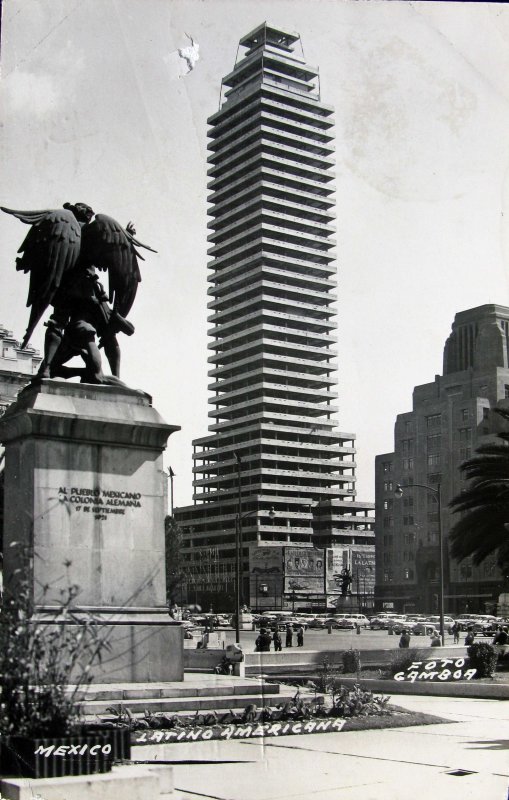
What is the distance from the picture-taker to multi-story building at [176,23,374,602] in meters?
173

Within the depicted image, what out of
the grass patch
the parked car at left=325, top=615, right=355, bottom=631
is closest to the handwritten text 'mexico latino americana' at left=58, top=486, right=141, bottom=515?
the grass patch

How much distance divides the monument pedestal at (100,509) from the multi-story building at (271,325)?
500ft

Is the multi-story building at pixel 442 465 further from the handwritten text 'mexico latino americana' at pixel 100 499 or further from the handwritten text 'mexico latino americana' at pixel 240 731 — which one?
the handwritten text 'mexico latino americana' at pixel 240 731

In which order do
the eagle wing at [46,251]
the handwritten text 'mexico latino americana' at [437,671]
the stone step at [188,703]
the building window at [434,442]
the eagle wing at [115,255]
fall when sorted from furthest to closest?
the building window at [434,442], the handwritten text 'mexico latino americana' at [437,671], the eagle wing at [115,255], the eagle wing at [46,251], the stone step at [188,703]

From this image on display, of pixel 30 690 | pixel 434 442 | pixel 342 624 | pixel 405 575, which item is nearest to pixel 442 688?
pixel 30 690

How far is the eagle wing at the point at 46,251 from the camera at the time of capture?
54.2 feet

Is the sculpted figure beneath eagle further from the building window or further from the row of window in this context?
the row of window

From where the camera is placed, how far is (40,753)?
25.9 ft

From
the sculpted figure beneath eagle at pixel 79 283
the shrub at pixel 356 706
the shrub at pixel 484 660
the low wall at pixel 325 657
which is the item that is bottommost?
the low wall at pixel 325 657

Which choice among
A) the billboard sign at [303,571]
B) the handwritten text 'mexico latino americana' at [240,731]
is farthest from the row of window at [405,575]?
the handwritten text 'mexico latino americana' at [240,731]

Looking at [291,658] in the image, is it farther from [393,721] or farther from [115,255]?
[115,255]

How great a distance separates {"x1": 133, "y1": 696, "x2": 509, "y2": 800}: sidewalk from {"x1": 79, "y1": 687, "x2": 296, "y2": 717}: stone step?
1.37 meters

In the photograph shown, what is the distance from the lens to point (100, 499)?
15.8 meters

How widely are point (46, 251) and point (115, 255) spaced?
1236mm
